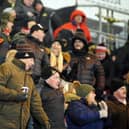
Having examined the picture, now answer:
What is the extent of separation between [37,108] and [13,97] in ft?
2.02

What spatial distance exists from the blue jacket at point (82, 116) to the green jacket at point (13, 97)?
962 mm

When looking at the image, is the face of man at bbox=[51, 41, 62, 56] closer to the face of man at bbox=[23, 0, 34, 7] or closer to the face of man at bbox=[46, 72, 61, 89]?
the face of man at bbox=[23, 0, 34, 7]

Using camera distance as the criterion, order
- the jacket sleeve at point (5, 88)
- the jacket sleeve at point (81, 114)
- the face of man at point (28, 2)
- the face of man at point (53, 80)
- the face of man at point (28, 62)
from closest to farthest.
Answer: the jacket sleeve at point (5, 88) < the face of man at point (28, 62) < the jacket sleeve at point (81, 114) < the face of man at point (53, 80) < the face of man at point (28, 2)

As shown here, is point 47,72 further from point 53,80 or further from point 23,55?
point 23,55

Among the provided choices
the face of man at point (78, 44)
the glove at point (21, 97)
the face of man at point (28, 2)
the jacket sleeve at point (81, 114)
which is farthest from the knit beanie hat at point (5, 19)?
the glove at point (21, 97)

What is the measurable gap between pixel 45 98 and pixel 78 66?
8.43 ft

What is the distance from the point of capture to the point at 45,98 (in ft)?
33.6

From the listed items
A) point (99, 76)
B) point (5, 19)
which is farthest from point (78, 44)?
point (5, 19)

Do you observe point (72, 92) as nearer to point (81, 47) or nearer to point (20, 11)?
point (81, 47)

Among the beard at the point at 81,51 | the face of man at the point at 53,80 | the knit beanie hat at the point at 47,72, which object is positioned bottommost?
the face of man at the point at 53,80

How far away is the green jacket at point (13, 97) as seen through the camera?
9.12m

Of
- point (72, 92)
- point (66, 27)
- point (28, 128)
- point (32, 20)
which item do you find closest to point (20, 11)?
point (32, 20)

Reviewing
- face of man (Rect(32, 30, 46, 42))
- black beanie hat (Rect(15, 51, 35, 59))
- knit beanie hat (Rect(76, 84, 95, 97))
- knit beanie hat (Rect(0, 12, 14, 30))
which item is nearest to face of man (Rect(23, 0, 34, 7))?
knit beanie hat (Rect(0, 12, 14, 30))

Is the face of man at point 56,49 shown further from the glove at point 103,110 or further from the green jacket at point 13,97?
the green jacket at point 13,97
